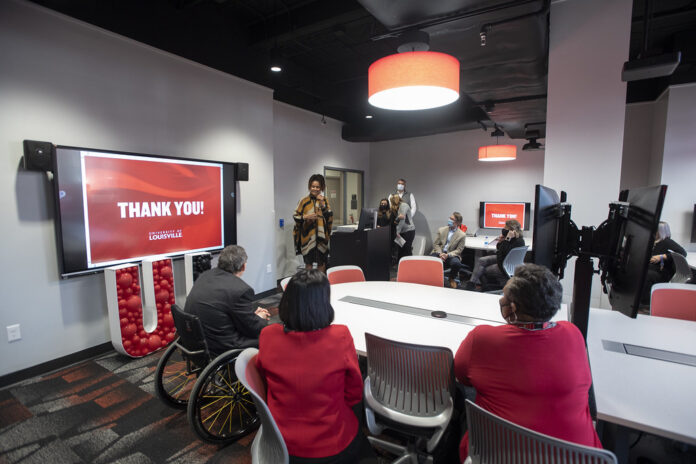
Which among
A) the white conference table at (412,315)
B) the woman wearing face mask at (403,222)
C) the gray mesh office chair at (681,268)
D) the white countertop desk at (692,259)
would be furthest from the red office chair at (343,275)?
the white countertop desk at (692,259)

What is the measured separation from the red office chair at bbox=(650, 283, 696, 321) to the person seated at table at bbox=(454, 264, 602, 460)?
64.6 inches

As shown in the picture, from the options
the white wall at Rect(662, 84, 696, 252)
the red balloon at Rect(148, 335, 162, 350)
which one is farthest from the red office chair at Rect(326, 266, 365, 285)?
the white wall at Rect(662, 84, 696, 252)

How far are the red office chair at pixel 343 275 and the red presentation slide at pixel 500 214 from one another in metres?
4.43

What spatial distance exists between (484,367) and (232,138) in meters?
3.98

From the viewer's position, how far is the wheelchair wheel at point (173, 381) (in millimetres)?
2154

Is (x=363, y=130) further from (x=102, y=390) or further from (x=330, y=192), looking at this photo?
(x=102, y=390)

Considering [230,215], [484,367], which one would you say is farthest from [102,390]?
[484,367]

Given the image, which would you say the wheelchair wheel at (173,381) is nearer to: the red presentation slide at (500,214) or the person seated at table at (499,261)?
the person seated at table at (499,261)

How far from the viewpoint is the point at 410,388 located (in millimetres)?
1519

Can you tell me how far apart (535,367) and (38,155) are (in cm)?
353

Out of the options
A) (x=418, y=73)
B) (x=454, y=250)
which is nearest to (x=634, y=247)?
(x=418, y=73)

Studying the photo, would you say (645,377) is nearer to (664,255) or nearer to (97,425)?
(97,425)

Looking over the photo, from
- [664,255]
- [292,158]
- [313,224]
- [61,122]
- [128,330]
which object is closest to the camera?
[61,122]

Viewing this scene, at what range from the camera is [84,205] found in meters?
2.87
